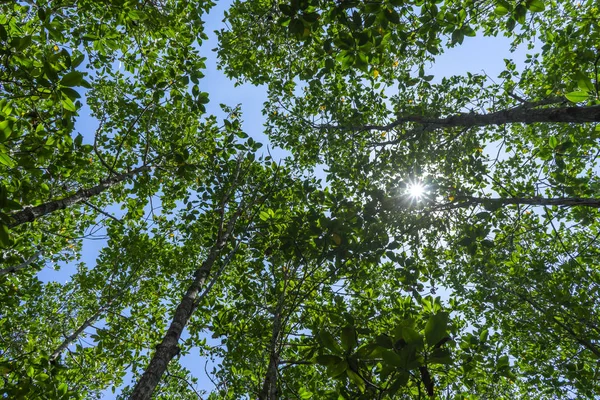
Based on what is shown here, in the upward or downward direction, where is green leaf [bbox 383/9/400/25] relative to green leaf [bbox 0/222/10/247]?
upward

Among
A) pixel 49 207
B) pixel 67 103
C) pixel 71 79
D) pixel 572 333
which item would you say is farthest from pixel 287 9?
pixel 572 333

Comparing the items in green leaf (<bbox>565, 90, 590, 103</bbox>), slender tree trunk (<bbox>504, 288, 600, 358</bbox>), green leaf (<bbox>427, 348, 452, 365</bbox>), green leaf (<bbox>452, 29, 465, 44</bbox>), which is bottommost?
green leaf (<bbox>427, 348, 452, 365</bbox>)

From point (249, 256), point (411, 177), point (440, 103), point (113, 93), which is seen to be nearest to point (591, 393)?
point (411, 177)

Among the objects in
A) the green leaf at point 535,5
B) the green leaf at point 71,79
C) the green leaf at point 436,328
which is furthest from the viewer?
the green leaf at point 535,5

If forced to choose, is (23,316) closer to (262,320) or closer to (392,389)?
(262,320)

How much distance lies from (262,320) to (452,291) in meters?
6.26

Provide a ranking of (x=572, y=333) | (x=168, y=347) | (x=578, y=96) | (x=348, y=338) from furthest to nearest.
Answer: (x=572, y=333) < (x=168, y=347) < (x=578, y=96) < (x=348, y=338)

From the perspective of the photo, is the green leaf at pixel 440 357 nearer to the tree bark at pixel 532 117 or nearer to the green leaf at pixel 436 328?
the green leaf at pixel 436 328

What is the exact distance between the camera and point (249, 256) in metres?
7.86

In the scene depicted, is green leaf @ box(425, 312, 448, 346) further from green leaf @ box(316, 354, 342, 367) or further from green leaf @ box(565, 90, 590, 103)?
green leaf @ box(565, 90, 590, 103)

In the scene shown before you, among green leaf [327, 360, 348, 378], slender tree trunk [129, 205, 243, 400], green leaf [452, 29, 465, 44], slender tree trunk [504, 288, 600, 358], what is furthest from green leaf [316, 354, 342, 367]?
slender tree trunk [504, 288, 600, 358]

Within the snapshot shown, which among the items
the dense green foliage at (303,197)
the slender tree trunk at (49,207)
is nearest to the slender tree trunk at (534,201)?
the dense green foliage at (303,197)

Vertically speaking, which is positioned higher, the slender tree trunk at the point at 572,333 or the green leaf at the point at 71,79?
the slender tree trunk at the point at 572,333

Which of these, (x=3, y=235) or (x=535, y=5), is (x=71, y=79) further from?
(x=535, y=5)
